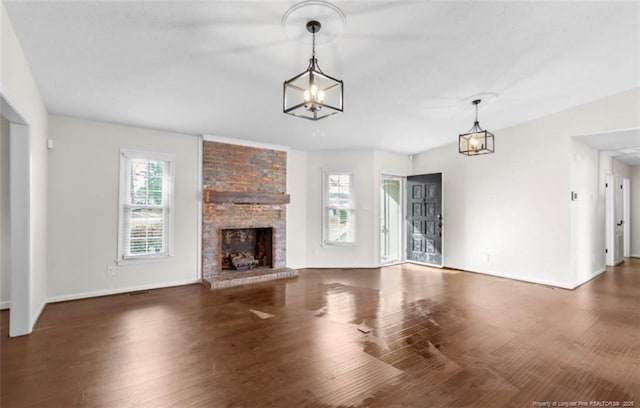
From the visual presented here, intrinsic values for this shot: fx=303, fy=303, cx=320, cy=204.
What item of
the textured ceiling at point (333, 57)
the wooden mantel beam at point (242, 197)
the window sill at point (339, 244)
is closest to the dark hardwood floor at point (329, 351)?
the wooden mantel beam at point (242, 197)

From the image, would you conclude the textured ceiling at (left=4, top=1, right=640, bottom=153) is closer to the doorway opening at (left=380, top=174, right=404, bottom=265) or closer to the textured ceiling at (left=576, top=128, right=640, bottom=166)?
the textured ceiling at (left=576, top=128, right=640, bottom=166)

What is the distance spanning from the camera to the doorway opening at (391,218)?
7.00 metres

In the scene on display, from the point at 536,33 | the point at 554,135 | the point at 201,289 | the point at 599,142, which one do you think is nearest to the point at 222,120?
the point at 201,289

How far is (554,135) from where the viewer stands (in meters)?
5.04

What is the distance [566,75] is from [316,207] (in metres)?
4.53

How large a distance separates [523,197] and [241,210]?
5088 millimetres

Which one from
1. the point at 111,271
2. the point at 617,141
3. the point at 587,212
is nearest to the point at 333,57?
the point at 111,271

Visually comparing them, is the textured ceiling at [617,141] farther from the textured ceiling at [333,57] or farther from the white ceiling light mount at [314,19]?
the white ceiling light mount at [314,19]

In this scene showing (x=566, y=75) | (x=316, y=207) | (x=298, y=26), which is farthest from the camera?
(x=316, y=207)

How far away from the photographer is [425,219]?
Answer: 6.84 m

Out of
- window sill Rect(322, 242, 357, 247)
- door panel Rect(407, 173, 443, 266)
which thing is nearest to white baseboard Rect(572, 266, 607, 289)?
door panel Rect(407, 173, 443, 266)

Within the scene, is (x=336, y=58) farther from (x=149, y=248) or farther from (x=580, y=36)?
(x=149, y=248)

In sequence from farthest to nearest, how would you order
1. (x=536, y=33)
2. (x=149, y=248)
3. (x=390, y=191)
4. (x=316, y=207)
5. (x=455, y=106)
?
1. (x=390, y=191)
2. (x=316, y=207)
3. (x=149, y=248)
4. (x=455, y=106)
5. (x=536, y=33)

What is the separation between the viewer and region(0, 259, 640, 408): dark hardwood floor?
7.00 feet
